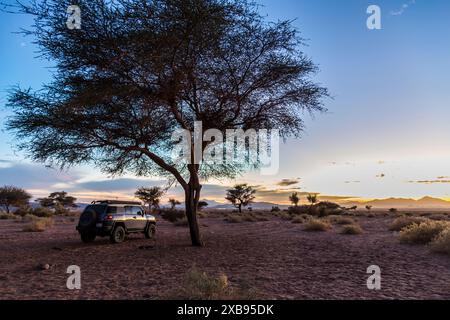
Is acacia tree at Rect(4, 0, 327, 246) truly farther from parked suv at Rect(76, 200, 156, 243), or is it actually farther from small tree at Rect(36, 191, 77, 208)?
small tree at Rect(36, 191, 77, 208)

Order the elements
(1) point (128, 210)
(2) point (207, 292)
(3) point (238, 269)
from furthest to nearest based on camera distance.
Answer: (1) point (128, 210)
(3) point (238, 269)
(2) point (207, 292)

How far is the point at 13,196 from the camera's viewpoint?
6644 centimetres

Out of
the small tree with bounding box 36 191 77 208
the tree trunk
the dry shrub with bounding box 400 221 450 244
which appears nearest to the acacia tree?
the tree trunk

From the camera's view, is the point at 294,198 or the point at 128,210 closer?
the point at 128,210

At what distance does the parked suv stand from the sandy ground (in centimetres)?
66

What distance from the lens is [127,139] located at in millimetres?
16281

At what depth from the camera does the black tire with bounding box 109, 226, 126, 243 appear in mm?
17984

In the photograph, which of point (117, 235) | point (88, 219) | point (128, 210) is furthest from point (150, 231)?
point (88, 219)

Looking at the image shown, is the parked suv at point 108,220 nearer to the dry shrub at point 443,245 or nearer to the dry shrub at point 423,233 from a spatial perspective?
the dry shrub at point 423,233

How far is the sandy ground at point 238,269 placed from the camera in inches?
332

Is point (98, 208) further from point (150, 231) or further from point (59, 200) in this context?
point (59, 200)

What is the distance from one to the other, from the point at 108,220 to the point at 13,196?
5824cm

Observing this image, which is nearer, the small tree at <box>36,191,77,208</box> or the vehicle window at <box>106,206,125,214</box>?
the vehicle window at <box>106,206,125,214</box>
